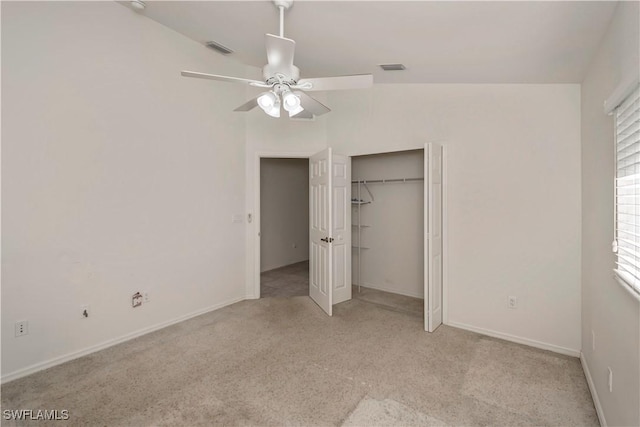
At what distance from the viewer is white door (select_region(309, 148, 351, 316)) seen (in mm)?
3729

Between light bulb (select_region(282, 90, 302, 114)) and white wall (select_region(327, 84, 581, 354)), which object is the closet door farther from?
light bulb (select_region(282, 90, 302, 114))

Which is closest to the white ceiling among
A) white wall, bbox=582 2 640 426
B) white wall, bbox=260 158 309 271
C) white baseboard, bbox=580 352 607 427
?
white wall, bbox=582 2 640 426

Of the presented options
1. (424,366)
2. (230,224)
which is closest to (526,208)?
(424,366)

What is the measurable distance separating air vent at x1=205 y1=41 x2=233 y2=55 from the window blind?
3435 millimetres

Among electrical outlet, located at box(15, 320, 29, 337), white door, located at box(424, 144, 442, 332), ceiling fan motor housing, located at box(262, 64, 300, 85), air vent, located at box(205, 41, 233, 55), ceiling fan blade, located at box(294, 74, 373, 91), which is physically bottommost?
electrical outlet, located at box(15, 320, 29, 337)

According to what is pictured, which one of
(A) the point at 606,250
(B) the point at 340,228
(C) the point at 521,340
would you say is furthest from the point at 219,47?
(C) the point at 521,340

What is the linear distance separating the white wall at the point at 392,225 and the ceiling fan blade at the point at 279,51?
2.75 meters

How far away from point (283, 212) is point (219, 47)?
363 cm

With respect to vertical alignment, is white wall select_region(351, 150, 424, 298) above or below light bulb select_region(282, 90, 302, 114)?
below

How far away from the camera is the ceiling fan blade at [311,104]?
233 cm

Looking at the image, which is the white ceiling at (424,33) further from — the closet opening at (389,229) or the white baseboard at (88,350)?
the white baseboard at (88,350)

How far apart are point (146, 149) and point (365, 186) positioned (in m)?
3.08

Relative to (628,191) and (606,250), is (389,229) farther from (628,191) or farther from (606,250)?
(628,191)

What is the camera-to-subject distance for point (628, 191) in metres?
1.65
